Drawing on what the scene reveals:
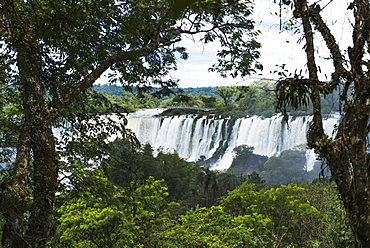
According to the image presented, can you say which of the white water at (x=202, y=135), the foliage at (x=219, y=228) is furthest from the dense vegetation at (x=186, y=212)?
Answer: the white water at (x=202, y=135)

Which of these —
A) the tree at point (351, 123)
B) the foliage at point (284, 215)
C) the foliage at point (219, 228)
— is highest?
the tree at point (351, 123)

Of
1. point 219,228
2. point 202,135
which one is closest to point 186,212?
point 219,228

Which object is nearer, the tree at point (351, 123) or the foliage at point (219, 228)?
the tree at point (351, 123)

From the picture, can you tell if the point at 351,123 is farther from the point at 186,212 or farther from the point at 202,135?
the point at 202,135

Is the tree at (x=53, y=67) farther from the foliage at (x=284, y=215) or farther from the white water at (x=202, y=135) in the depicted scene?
the white water at (x=202, y=135)

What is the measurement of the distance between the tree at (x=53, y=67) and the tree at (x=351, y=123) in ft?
2.02

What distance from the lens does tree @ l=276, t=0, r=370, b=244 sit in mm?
1484

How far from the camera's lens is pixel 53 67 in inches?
73.0

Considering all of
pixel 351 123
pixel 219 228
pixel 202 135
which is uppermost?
pixel 351 123

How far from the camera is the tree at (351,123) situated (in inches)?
58.4

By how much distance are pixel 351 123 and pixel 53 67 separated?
1.49 m

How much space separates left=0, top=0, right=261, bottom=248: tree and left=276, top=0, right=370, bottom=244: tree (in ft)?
2.02

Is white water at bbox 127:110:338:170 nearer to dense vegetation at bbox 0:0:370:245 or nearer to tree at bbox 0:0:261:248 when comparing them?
dense vegetation at bbox 0:0:370:245

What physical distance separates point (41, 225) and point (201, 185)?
19464mm
